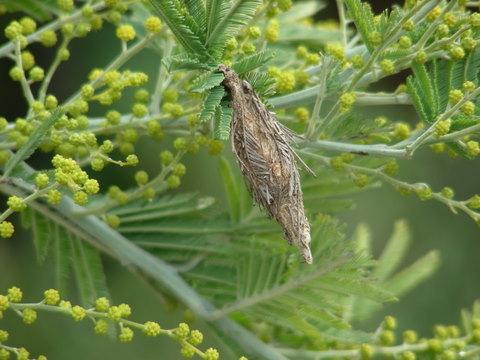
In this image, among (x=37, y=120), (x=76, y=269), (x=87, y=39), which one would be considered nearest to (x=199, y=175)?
(x=87, y=39)

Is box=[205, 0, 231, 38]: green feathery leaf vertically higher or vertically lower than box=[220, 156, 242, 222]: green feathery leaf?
higher

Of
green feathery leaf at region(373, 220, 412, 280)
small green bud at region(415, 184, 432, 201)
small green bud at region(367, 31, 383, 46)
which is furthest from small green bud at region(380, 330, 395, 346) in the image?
small green bud at region(367, 31, 383, 46)

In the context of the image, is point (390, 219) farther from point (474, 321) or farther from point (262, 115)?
point (262, 115)

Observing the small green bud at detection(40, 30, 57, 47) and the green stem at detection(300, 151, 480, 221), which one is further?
the small green bud at detection(40, 30, 57, 47)

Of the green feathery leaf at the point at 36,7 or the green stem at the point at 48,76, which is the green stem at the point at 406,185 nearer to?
the green stem at the point at 48,76

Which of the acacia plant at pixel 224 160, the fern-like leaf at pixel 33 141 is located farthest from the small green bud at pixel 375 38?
the fern-like leaf at pixel 33 141

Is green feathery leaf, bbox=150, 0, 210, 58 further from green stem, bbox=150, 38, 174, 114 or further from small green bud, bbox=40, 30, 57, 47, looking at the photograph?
small green bud, bbox=40, 30, 57, 47
